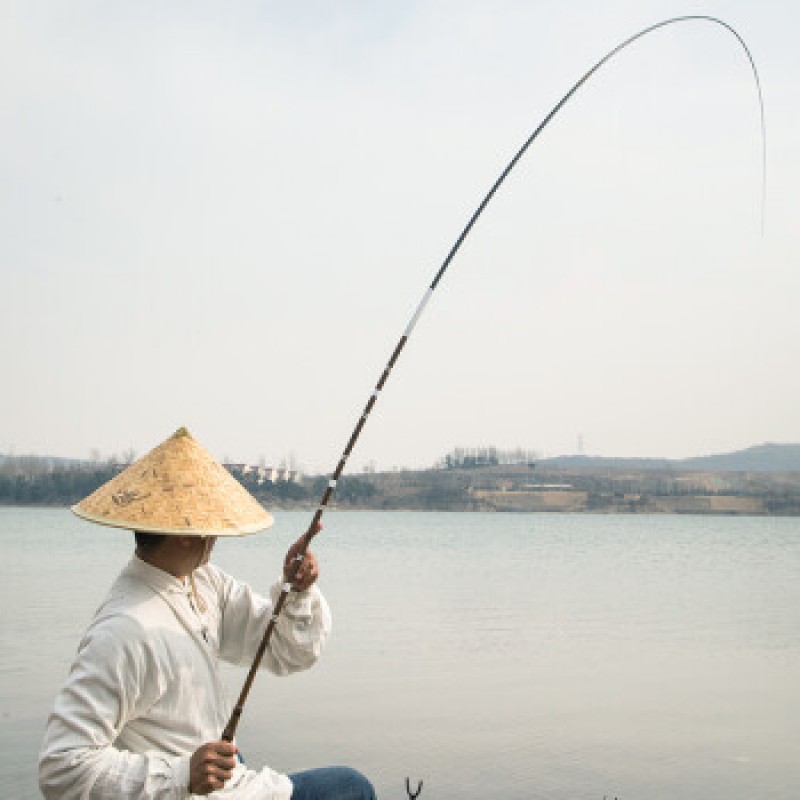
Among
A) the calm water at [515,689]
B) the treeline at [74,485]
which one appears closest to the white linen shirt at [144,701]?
the calm water at [515,689]

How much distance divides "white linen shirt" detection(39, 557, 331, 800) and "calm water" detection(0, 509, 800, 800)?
4.73 metres

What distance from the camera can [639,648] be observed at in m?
15.0

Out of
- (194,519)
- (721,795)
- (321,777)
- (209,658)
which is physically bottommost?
(721,795)

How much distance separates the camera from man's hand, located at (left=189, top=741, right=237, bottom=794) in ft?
7.40

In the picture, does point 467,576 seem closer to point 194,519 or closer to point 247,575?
point 247,575

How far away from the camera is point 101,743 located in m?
2.28

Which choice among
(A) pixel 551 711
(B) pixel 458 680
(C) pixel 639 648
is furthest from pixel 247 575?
(A) pixel 551 711

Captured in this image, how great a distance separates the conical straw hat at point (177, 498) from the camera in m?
2.51

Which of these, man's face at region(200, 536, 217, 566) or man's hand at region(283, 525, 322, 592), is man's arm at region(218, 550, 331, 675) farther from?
man's face at region(200, 536, 217, 566)

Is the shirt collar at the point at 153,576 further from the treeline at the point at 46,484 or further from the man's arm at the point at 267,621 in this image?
the treeline at the point at 46,484

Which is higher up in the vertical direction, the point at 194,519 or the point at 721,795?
the point at 194,519

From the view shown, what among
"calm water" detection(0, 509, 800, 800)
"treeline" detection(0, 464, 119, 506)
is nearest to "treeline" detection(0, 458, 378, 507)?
"treeline" detection(0, 464, 119, 506)

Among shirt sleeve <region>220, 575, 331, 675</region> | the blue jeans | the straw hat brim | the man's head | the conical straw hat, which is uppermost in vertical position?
the conical straw hat

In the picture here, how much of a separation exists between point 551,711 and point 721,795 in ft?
10.1
